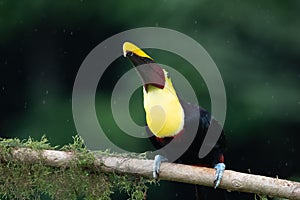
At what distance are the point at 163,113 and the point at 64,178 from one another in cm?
45

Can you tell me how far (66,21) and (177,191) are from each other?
1370mm

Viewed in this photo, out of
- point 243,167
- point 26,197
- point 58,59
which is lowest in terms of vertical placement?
point 26,197

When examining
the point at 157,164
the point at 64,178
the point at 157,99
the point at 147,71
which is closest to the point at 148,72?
the point at 147,71

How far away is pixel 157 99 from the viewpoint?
3057mm

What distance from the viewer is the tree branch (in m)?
2.71

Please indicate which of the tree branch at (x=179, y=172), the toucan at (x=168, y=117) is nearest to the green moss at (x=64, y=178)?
the tree branch at (x=179, y=172)

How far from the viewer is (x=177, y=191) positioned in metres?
5.18

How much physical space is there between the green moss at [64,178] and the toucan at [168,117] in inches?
7.1

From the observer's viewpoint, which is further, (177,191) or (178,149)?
(177,191)

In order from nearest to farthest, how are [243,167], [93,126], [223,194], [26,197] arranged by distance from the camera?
[26,197], [223,194], [93,126], [243,167]

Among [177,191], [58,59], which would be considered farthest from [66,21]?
[177,191]

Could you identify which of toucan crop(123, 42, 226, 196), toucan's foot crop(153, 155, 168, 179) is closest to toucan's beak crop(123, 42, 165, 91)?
toucan crop(123, 42, 226, 196)

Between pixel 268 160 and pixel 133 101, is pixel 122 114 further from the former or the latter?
pixel 268 160

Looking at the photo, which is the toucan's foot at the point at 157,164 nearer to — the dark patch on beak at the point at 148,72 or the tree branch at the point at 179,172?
the tree branch at the point at 179,172
